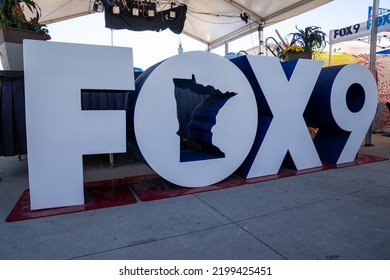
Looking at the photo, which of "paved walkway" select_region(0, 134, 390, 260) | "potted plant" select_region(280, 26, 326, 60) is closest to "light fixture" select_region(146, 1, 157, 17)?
"potted plant" select_region(280, 26, 326, 60)

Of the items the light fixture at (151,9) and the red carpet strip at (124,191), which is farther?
the light fixture at (151,9)

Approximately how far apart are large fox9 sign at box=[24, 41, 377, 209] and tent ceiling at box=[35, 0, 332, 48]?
3511 millimetres

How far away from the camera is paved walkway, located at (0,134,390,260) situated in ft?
4.56

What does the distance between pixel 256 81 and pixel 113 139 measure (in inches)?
57.0

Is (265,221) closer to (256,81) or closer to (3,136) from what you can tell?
(256,81)

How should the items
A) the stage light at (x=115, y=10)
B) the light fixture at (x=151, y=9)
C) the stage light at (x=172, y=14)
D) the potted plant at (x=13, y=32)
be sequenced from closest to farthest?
the potted plant at (x=13, y=32) → the stage light at (x=115, y=10) → the light fixture at (x=151, y=9) → the stage light at (x=172, y=14)

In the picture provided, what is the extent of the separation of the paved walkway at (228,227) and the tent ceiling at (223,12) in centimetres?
490

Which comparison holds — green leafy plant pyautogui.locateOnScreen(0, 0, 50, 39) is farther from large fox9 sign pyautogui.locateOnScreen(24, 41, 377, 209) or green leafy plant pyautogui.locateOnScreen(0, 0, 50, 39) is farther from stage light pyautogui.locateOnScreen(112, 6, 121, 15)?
stage light pyautogui.locateOnScreen(112, 6, 121, 15)

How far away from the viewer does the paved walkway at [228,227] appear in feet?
4.56

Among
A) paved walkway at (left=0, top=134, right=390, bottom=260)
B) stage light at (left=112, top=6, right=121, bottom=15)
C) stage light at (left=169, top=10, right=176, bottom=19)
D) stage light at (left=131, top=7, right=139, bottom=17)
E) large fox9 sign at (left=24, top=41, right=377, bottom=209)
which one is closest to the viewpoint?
paved walkway at (left=0, top=134, right=390, bottom=260)

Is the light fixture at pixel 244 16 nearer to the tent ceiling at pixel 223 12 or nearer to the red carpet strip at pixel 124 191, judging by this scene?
the tent ceiling at pixel 223 12

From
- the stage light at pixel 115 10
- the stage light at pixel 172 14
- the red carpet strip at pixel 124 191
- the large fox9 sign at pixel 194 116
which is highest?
the stage light at pixel 172 14

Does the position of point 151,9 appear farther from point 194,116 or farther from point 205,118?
point 205,118

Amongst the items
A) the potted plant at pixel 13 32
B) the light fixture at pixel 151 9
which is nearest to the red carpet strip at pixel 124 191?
the potted plant at pixel 13 32
